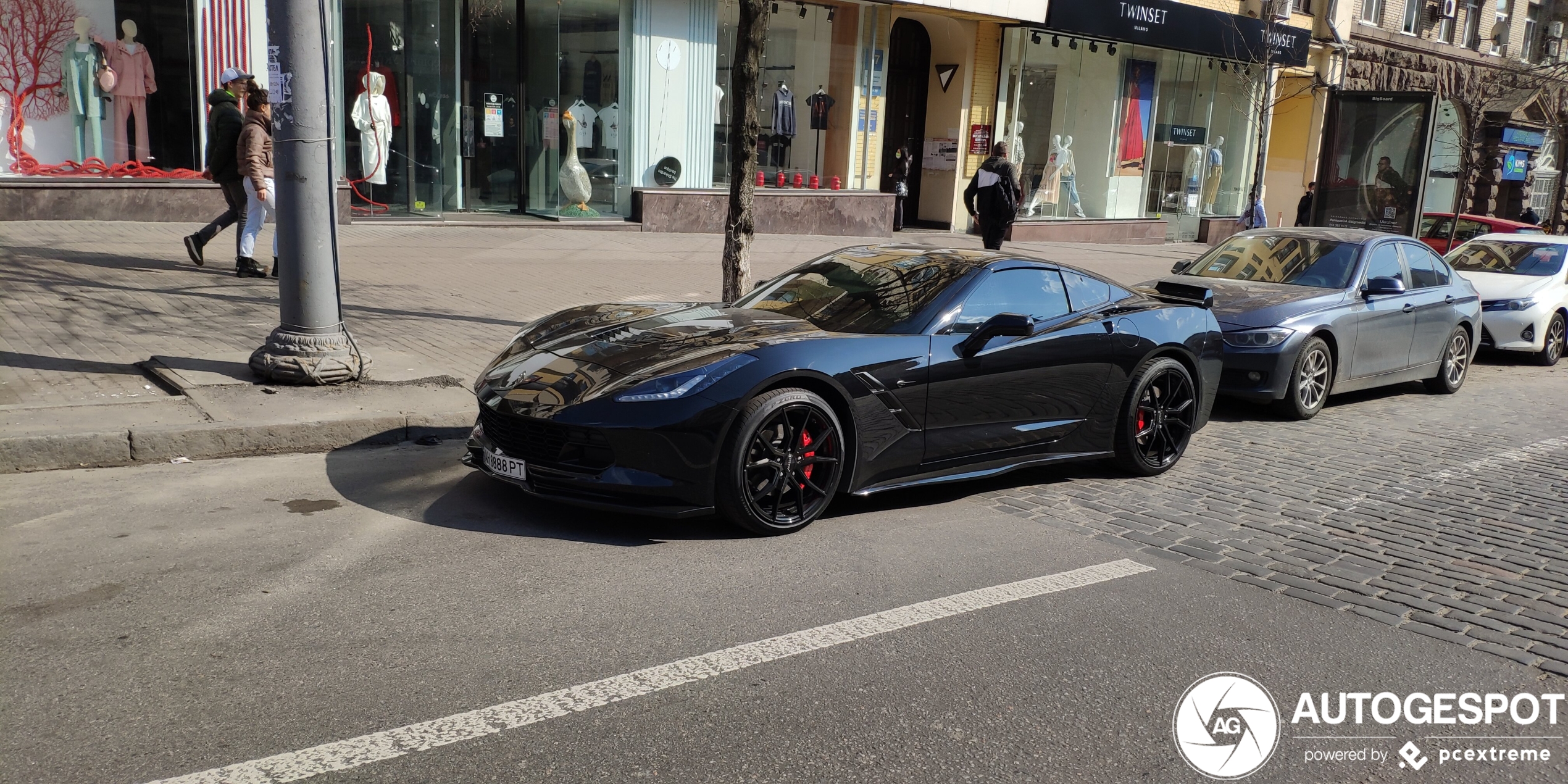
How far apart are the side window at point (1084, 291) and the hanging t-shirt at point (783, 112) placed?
1485cm

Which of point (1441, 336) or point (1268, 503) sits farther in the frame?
point (1441, 336)

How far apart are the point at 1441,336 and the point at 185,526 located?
10469 mm

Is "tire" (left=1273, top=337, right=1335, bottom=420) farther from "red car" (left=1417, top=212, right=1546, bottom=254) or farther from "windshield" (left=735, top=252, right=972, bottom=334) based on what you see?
"red car" (left=1417, top=212, right=1546, bottom=254)

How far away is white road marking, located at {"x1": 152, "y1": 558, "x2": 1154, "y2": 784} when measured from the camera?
332cm

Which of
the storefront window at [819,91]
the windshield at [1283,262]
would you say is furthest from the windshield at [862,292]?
the storefront window at [819,91]

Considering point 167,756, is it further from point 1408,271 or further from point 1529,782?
point 1408,271

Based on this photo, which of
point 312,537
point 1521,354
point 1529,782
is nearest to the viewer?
point 1529,782

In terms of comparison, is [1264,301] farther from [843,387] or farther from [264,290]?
[264,290]

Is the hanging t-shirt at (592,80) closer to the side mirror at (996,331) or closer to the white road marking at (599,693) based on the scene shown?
the side mirror at (996,331)

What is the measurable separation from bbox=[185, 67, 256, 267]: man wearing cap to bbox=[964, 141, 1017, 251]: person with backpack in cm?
903

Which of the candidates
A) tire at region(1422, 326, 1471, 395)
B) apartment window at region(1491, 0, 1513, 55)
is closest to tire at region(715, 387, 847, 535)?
tire at region(1422, 326, 1471, 395)

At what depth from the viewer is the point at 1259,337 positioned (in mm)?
9523

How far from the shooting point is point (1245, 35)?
90.7 feet

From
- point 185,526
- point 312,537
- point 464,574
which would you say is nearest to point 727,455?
point 464,574
